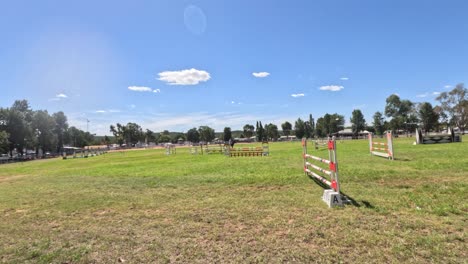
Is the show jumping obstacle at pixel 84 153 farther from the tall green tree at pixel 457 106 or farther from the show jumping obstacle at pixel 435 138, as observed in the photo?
the tall green tree at pixel 457 106

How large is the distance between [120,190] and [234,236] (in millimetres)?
6738

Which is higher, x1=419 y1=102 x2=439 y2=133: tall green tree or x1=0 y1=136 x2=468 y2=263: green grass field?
x1=419 y1=102 x2=439 y2=133: tall green tree

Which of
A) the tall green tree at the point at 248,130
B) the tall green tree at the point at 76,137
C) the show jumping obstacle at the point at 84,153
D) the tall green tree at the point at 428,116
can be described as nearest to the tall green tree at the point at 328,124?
the tall green tree at the point at 428,116

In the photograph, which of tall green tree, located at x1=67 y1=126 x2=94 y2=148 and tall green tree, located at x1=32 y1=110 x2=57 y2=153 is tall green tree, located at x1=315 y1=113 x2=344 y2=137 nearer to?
tall green tree, located at x1=32 y1=110 x2=57 y2=153

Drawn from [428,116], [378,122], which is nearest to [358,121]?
[378,122]

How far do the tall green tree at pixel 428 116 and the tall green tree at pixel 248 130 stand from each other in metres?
95.5

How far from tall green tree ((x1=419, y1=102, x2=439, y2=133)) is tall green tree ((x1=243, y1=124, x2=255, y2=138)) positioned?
95489 mm

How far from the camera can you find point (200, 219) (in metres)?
5.53

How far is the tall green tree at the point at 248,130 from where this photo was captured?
171000 millimetres

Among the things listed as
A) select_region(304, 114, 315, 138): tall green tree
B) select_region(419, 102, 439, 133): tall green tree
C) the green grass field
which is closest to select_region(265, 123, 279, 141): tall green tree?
select_region(304, 114, 315, 138): tall green tree

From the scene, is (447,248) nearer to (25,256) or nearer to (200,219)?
(200,219)

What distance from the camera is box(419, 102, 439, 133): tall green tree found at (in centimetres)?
9162

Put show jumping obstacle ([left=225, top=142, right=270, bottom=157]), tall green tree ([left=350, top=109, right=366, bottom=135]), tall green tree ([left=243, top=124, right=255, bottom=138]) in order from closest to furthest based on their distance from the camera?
1. show jumping obstacle ([left=225, top=142, right=270, bottom=157])
2. tall green tree ([left=350, top=109, right=366, bottom=135])
3. tall green tree ([left=243, top=124, right=255, bottom=138])

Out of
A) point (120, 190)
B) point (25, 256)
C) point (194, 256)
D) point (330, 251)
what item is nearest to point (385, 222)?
point (330, 251)
